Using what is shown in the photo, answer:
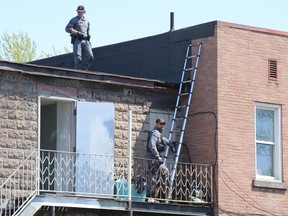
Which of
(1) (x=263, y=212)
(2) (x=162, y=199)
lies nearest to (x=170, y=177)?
(2) (x=162, y=199)

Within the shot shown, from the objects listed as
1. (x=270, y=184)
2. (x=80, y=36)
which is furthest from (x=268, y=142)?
(x=80, y=36)

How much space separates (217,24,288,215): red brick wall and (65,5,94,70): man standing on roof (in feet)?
10.9

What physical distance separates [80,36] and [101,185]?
14.2ft

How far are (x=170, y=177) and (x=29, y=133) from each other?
12.0 ft

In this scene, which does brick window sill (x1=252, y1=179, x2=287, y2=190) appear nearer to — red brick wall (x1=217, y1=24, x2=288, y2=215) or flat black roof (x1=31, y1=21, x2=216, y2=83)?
red brick wall (x1=217, y1=24, x2=288, y2=215)

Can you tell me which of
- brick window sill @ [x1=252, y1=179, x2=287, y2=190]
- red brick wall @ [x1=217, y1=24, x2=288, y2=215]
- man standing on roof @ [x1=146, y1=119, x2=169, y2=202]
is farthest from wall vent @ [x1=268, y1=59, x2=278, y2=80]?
man standing on roof @ [x1=146, y1=119, x2=169, y2=202]

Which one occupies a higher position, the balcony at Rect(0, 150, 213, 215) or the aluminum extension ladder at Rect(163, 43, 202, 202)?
the aluminum extension ladder at Rect(163, 43, 202, 202)

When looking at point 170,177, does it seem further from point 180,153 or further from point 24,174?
point 24,174

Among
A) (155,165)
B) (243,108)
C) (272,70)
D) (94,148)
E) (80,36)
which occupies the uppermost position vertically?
(80,36)

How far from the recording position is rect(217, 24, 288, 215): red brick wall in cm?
3009

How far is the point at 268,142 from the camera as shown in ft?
102

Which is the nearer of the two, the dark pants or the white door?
the white door

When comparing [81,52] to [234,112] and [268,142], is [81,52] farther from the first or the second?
[268,142]

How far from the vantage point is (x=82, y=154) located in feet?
92.8
